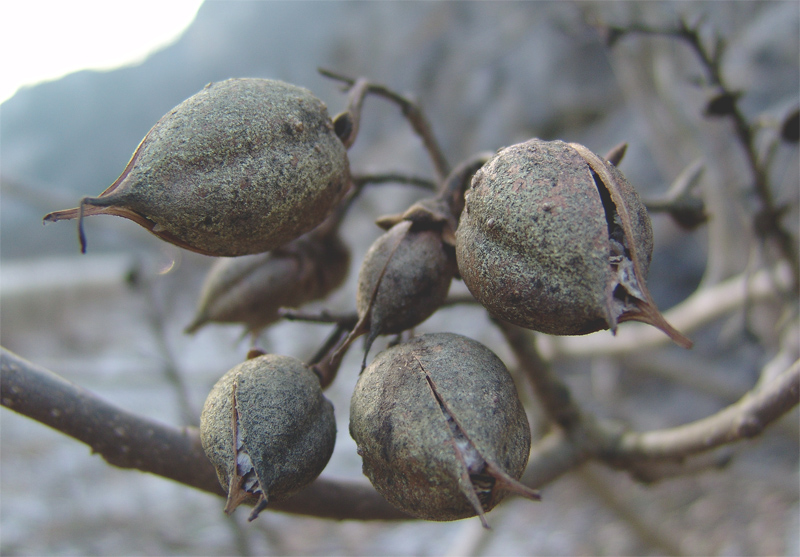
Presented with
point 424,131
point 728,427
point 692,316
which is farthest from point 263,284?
point 692,316

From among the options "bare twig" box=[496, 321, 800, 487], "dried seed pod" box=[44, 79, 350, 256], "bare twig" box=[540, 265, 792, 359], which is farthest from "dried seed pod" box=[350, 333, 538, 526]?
"bare twig" box=[540, 265, 792, 359]

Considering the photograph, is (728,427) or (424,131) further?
(424,131)

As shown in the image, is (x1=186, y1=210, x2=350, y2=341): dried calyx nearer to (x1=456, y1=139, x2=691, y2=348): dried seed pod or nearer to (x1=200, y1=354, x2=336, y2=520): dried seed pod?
(x1=200, y1=354, x2=336, y2=520): dried seed pod

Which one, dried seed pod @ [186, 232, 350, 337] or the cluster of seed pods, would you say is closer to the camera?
the cluster of seed pods

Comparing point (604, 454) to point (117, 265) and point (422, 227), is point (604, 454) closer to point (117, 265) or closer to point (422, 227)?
point (422, 227)

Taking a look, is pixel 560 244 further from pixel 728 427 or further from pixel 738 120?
pixel 738 120

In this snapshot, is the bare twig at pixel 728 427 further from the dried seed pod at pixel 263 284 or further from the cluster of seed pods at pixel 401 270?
the dried seed pod at pixel 263 284

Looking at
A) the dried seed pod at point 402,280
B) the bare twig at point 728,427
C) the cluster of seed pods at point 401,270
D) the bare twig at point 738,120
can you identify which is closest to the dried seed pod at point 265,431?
the cluster of seed pods at point 401,270
